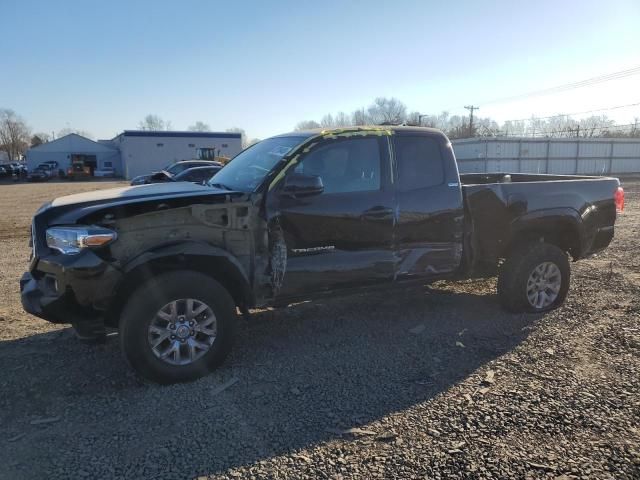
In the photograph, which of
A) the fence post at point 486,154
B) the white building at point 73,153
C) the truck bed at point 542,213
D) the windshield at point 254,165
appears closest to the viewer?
the windshield at point 254,165

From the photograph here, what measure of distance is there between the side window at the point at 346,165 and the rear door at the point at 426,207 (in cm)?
26

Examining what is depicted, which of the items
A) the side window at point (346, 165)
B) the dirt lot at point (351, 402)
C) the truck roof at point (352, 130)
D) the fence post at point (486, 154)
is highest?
the fence post at point (486, 154)

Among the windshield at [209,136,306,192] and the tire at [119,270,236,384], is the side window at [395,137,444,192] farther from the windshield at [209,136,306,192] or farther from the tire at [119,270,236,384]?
the tire at [119,270,236,384]

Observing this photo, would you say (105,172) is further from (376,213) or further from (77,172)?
(376,213)

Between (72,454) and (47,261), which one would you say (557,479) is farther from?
(47,261)

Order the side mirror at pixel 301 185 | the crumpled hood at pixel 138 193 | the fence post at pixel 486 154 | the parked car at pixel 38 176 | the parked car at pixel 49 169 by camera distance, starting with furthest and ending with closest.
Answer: the parked car at pixel 49 169
the parked car at pixel 38 176
the fence post at pixel 486 154
the side mirror at pixel 301 185
the crumpled hood at pixel 138 193

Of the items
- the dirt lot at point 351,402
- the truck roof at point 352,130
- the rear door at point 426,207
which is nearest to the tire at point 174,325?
the dirt lot at point 351,402

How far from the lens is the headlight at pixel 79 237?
3.66 meters

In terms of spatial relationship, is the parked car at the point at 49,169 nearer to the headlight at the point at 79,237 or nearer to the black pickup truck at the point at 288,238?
the black pickup truck at the point at 288,238

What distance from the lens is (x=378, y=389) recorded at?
152 inches

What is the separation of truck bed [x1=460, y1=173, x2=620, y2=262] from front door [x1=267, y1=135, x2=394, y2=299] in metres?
1.10

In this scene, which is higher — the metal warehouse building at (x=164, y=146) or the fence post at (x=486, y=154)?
the metal warehouse building at (x=164, y=146)

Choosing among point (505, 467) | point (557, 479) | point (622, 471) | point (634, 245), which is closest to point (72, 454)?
point (505, 467)

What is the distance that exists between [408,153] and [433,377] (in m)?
2.18
